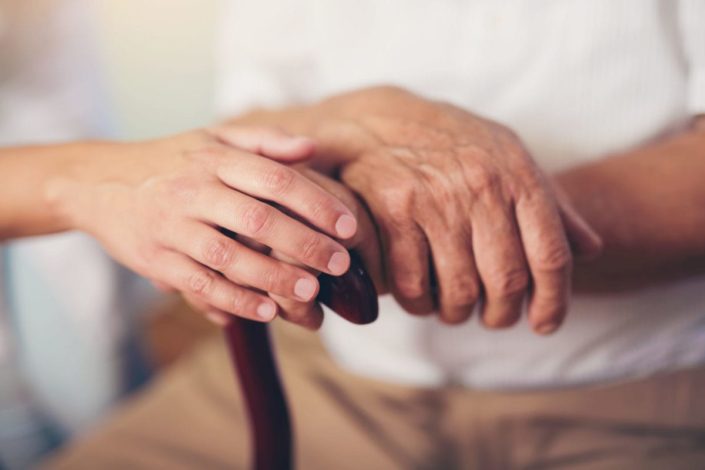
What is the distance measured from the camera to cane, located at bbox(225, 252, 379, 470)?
49 cm

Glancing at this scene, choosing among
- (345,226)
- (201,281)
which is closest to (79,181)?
(201,281)

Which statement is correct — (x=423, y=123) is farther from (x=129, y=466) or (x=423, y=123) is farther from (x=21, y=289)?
(x=21, y=289)

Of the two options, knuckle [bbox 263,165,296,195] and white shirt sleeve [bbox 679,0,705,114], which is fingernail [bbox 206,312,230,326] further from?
white shirt sleeve [bbox 679,0,705,114]

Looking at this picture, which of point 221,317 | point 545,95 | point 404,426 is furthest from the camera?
point 404,426

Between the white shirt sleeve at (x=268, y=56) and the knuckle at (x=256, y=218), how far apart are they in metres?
0.45

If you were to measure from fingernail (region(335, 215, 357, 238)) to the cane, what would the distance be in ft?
0.08

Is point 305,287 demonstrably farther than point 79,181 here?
No

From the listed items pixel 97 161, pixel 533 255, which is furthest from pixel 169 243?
pixel 533 255

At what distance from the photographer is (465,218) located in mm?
536

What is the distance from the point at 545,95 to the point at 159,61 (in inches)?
55.6

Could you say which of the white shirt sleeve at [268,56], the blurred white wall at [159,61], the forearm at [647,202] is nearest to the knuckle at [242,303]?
the forearm at [647,202]

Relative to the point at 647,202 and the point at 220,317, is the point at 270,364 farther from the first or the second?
the point at 647,202

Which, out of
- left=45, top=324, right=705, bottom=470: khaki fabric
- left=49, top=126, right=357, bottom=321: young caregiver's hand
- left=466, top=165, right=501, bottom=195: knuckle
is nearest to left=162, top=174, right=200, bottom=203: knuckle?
left=49, top=126, right=357, bottom=321: young caregiver's hand

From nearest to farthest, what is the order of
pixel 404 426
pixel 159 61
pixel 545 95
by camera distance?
pixel 545 95, pixel 404 426, pixel 159 61
